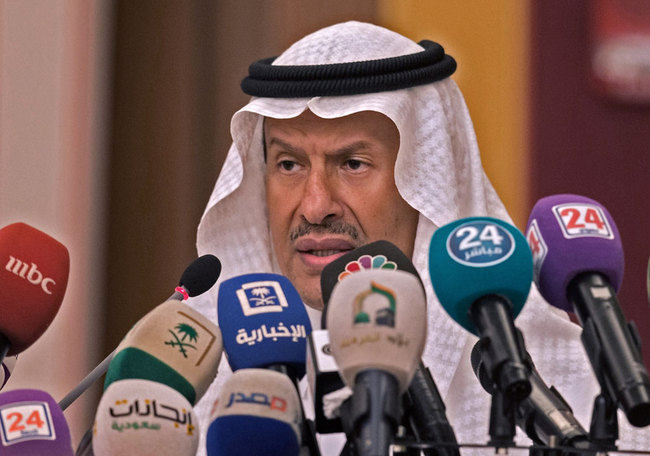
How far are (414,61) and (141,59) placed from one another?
4.41 ft

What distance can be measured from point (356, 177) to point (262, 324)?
98 centimetres

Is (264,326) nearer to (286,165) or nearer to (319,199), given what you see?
(319,199)

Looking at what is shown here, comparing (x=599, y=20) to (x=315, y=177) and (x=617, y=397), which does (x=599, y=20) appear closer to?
(x=315, y=177)

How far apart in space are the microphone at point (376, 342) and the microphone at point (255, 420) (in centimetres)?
9

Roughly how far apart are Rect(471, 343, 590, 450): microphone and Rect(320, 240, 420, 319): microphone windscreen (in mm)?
215

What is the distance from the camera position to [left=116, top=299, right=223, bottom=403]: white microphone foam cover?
1.23 meters

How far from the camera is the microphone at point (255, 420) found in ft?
3.55

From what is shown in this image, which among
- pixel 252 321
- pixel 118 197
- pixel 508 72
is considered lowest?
pixel 118 197

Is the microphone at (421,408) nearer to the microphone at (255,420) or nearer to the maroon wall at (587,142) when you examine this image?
the microphone at (255,420)

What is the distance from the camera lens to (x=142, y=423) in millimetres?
1071

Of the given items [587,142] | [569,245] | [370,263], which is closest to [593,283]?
[569,245]

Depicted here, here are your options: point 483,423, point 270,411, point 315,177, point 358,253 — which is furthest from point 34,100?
point 270,411

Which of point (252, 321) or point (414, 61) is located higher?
point (414, 61)

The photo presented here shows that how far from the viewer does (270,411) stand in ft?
3.57
